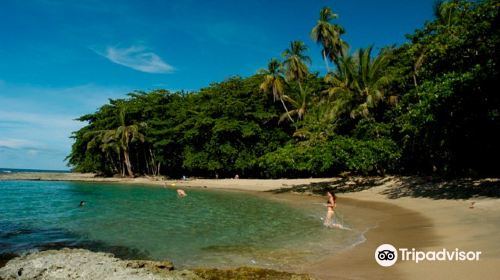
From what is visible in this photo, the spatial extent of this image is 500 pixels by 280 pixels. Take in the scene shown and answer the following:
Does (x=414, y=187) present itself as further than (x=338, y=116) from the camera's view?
No

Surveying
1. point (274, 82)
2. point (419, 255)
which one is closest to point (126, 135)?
point (274, 82)

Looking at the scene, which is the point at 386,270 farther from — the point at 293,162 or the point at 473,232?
the point at 293,162

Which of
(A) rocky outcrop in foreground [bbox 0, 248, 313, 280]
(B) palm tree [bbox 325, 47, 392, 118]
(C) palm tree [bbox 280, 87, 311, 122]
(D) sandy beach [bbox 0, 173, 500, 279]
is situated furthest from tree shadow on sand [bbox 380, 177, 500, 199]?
(C) palm tree [bbox 280, 87, 311, 122]

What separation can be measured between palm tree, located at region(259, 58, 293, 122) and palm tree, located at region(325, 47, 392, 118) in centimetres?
1224

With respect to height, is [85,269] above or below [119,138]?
below

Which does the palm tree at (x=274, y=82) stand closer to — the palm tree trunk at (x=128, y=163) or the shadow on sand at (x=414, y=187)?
the shadow on sand at (x=414, y=187)

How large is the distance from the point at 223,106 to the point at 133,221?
29469mm

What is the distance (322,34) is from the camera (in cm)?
4628

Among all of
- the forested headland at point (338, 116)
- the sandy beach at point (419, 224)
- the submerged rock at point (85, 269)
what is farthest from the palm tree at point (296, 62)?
the submerged rock at point (85, 269)

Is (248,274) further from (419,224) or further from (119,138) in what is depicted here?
(119,138)

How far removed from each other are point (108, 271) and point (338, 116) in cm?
2525

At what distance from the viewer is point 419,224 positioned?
44.8 ft

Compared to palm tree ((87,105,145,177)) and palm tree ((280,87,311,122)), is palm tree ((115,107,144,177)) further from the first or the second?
A: palm tree ((280,87,311,122))

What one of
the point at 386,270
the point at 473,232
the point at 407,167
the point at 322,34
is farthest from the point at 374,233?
the point at 322,34
